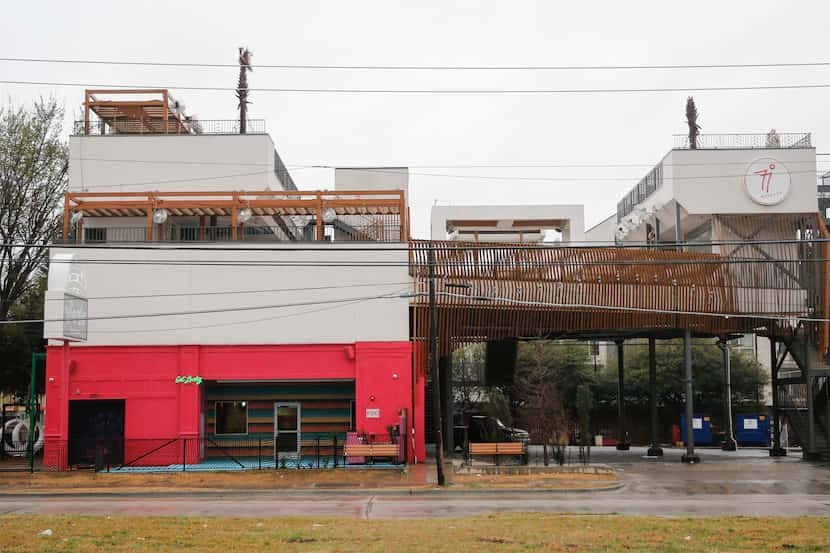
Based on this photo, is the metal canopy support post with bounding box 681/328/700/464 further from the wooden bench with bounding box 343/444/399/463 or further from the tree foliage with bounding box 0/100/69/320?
the tree foliage with bounding box 0/100/69/320

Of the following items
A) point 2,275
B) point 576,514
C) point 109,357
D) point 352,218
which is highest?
point 352,218

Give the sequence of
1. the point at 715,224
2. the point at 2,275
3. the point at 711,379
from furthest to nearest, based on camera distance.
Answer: the point at 711,379
the point at 2,275
the point at 715,224

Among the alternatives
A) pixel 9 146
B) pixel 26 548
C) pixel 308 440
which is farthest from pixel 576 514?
pixel 9 146

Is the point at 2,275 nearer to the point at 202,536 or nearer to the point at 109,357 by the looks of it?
the point at 109,357

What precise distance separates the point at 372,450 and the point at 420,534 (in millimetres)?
16099

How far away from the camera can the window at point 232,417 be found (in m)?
35.9

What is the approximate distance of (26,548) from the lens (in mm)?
13898

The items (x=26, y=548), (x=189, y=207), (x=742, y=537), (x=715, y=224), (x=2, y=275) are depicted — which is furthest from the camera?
(x=2, y=275)

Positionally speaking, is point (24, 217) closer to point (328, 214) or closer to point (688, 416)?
point (328, 214)

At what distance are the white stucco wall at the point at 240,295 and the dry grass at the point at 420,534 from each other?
51.8 feet

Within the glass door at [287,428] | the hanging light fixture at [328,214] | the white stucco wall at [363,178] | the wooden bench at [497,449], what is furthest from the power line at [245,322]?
the white stucco wall at [363,178]

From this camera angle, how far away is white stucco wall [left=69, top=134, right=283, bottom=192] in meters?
39.8

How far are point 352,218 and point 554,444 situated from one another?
17516mm

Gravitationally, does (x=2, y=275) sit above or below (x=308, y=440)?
above
